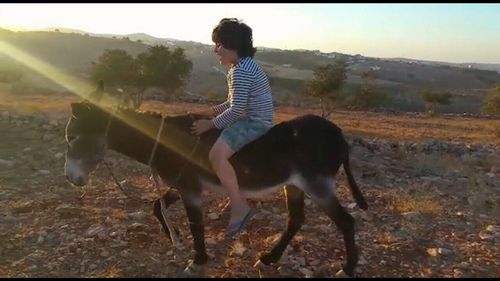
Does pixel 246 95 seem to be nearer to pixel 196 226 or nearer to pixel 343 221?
pixel 196 226

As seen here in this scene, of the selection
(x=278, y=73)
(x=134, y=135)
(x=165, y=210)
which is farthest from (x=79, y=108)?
(x=278, y=73)

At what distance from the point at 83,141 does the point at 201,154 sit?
1.25m

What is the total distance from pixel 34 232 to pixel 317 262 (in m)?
3.77

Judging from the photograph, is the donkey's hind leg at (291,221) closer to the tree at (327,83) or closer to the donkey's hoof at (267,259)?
the donkey's hoof at (267,259)

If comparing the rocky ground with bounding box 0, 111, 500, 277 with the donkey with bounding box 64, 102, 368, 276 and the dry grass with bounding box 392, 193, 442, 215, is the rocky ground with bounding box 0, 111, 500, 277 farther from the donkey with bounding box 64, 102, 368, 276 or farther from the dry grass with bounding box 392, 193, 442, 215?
the donkey with bounding box 64, 102, 368, 276

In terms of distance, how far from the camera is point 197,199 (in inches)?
219

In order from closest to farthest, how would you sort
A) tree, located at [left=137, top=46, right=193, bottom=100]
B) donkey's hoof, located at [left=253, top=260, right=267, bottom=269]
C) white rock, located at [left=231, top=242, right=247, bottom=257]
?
1. donkey's hoof, located at [left=253, top=260, right=267, bottom=269]
2. white rock, located at [left=231, top=242, right=247, bottom=257]
3. tree, located at [left=137, top=46, right=193, bottom=100]

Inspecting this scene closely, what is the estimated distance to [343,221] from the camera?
18.0 feet

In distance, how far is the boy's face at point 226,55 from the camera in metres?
5.24

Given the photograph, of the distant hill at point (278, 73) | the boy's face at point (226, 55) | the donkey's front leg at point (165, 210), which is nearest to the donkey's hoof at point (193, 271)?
the donkey's front leg at point (165, 210)

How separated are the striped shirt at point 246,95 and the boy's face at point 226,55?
0.20ft

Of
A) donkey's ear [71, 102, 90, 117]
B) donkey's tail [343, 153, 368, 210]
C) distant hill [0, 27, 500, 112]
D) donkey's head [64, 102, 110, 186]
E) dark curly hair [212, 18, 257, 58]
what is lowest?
distant hill [0, 27, 500, 112]

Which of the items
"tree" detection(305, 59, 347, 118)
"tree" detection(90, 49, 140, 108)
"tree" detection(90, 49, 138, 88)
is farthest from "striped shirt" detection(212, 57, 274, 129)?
"tree" detection(305, 59, 347, 118)

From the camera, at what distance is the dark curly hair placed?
17.1ft
